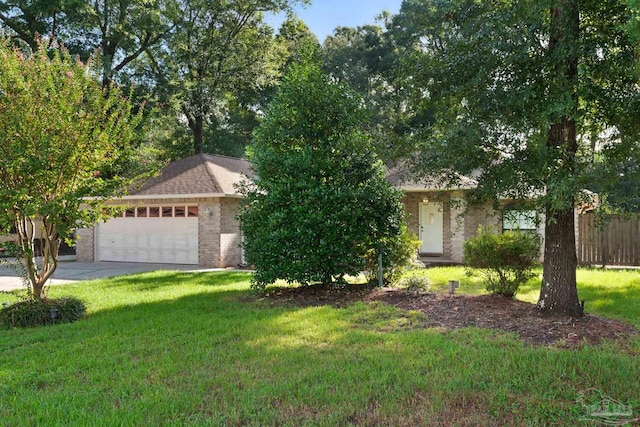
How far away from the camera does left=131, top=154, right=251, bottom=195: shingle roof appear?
52.8ft

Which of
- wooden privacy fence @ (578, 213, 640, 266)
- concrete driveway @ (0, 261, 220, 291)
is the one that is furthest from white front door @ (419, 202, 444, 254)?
concrete driveway @ (0, 261, 220, 291)

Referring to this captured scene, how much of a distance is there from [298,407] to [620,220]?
A: 13.8m

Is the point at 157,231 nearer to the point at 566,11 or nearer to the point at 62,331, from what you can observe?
the point at 62,331

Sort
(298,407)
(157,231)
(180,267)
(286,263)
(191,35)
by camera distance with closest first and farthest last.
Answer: (298,407), (286,263), (180,267), (157,231), (191,35)

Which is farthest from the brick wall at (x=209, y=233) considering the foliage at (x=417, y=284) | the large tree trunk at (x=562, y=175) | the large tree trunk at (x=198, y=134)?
the large tree trunk at (x=562, y=175)

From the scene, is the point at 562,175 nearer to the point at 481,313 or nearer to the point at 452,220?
the point at 481,313

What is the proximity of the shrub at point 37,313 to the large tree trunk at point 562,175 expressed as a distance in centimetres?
744

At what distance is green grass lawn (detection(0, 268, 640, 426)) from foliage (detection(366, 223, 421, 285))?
7.53ft

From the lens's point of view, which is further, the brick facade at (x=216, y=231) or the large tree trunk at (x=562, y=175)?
the brick facade at (x=216, y=231)

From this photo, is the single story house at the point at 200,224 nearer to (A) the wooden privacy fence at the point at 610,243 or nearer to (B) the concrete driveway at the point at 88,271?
(B) the concrete driveway at the point at 88,271

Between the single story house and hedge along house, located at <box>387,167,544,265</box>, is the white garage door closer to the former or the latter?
the single story house

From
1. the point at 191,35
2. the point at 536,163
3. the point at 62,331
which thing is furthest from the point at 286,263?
the point at 191,35

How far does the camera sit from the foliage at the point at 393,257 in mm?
9570

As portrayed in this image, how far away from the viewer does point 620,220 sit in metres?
13.8
